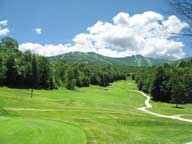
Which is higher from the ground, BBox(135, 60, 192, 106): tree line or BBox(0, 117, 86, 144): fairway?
BBox(135, 60, 192, 106): tree line

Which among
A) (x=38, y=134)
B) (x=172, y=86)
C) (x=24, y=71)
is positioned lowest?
(x=38, y=134)

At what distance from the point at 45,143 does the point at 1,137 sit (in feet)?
9.77

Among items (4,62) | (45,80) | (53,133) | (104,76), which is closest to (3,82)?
(4,62)

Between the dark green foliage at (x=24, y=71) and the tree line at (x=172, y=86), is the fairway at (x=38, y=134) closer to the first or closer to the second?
the dark green foliage at (x=24, y=71)

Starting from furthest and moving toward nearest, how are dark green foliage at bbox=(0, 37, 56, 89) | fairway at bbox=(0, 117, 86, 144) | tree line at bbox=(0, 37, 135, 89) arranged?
tree line at bbox=(0, 37, 135, 89) < dark green foliage at bbox=(0, 37, 56, 89) < fairway at bbox=(0, 117, 86, 144)

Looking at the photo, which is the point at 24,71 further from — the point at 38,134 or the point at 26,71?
the point at 38,134

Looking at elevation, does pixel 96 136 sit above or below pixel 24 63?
below

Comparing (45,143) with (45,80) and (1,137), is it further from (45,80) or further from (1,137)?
(45,80)

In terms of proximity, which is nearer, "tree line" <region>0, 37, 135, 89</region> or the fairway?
the fairway

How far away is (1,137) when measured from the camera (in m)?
18.5

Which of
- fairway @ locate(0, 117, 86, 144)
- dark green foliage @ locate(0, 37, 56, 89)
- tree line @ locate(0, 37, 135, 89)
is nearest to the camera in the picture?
fairway @ locate(0, 117, 86, 144)

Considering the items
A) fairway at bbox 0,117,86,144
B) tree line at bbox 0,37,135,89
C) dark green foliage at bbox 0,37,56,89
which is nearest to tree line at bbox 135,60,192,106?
tree line at bbox 0,37,135,89

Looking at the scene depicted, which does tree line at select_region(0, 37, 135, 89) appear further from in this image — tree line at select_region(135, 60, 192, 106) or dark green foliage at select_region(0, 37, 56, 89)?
tree line at select_region(135, 60, 192, 106)

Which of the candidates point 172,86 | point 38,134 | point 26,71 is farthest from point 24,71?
point 38,134
